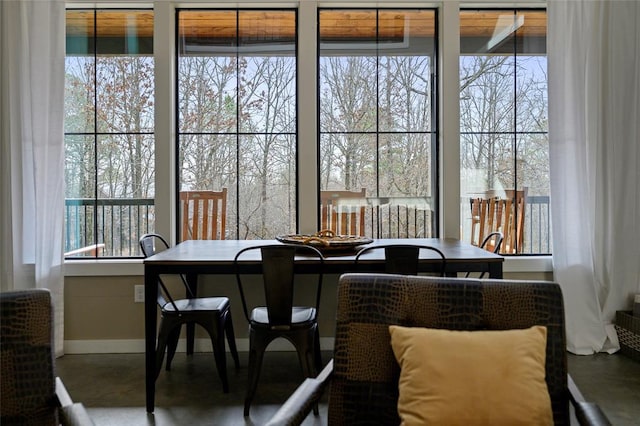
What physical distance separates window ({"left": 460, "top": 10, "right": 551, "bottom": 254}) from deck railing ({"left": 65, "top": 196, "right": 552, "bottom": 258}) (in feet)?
0.50

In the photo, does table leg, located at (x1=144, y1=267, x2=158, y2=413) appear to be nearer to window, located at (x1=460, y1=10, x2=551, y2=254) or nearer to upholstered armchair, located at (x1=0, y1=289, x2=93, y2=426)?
upholstered armchair, located at (x1=0, y1=289, x2=93, y2=426)

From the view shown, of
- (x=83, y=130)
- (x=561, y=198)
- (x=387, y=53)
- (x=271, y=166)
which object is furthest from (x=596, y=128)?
(x=83, y=130)

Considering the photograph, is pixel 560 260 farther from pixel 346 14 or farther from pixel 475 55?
pixel 346 14

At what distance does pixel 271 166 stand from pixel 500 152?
6.09 feet

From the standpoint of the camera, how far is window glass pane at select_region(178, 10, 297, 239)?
3.40 metres

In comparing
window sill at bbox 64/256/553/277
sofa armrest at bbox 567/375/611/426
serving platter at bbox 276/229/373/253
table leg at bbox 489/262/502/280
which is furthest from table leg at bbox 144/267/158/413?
sofa armrest at bbox 567/375/611/426

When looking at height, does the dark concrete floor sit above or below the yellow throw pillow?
below

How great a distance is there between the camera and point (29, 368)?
3.93ft

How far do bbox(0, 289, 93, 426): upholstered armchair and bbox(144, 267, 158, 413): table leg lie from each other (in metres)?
1.04

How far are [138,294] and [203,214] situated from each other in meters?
0.77

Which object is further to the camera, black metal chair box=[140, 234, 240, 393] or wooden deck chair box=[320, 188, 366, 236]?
wooden deck chair box=[320, 188, 366, 236]

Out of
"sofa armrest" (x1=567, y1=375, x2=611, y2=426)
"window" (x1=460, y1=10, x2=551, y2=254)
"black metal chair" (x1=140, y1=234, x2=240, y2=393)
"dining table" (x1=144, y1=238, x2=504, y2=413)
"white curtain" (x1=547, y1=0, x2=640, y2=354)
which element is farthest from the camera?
"window" (x1=460, y1=10, x2=551, y2=254)

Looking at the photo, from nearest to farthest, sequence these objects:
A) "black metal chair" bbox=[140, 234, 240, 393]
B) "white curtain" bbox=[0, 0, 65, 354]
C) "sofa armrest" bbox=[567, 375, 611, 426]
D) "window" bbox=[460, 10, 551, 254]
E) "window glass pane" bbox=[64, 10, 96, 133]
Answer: "sofa armrest" bbox=[567, 375, 611, 426] → "black metal chair" bbox=[140, 234, 240, 393] → "white curtain" bbox=[0, 0, 65, 354] → "window glass pane" bbox=[64, 10, 96, 133] → "window" bbox=[460, 10, 551, 254]

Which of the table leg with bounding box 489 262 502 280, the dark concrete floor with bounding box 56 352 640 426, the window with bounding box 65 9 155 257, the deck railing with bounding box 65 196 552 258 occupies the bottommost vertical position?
the dark concrete floor with bounding box 56 352 640 426
